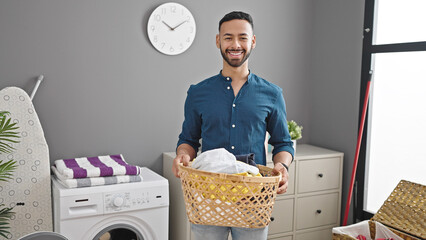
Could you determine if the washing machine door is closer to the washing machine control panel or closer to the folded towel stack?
the washing machine control panel

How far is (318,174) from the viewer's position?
3.19 metres

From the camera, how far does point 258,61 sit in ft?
11.2

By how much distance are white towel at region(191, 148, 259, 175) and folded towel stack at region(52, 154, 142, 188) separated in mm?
1249

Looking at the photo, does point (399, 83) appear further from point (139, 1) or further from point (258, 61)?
point (139, 1)

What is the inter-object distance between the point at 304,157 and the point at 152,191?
1.14 metres

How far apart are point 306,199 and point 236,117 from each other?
179cm

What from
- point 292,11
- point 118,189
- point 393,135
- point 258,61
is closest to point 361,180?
point 393,135

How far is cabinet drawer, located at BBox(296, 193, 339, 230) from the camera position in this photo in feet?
10.4

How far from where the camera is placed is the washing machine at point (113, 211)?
241 centimetres

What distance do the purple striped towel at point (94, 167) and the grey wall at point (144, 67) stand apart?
0.14m

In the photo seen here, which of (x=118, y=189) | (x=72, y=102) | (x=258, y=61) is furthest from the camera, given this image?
(x=258, y=61)

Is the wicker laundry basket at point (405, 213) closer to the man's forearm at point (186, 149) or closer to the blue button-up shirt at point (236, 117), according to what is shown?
the blue button-up shirt at point (236, 117)

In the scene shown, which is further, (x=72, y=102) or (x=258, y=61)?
(x=258, y=61)

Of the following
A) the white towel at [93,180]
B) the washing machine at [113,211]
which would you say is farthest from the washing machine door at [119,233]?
the white towel at [93,180]
